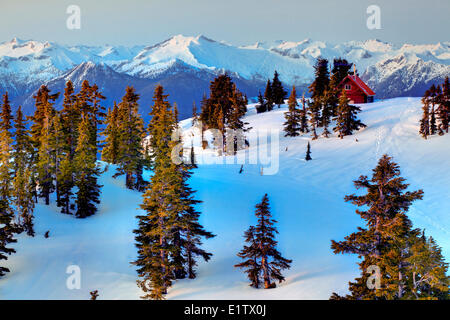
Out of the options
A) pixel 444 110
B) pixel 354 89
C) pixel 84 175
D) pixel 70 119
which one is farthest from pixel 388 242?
pixel 354 89

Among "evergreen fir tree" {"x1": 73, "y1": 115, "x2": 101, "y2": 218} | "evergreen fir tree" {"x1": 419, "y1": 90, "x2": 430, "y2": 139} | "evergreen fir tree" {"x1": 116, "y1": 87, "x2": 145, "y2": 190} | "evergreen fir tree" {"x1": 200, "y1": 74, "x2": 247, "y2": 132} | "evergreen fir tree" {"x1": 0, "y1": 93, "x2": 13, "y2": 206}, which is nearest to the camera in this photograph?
"evergreen fir tree" {"x1": 0, "y1": 93, "x2": 13, "y2": 206}

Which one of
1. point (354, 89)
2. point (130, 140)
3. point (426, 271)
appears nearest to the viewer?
point (426, 271)

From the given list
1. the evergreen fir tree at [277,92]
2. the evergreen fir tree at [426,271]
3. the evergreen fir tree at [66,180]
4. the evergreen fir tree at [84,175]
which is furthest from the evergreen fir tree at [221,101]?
the evergreen fir tree at [426,271]

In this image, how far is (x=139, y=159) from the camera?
4409 cm

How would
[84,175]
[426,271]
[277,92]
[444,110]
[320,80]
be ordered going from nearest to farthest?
[426,271] → [84,175] → [444,110] → [320,80] → [277,92]

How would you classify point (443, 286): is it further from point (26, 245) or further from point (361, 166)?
point (361, 166)

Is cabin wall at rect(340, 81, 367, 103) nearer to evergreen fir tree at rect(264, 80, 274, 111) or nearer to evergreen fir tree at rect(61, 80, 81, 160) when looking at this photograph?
evergreen fir tree at rect(264, 80, 274, 111)

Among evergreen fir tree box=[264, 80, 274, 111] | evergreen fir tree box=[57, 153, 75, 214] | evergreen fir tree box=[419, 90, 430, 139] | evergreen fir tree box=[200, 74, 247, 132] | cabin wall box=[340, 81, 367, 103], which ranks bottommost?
evergreen fir tree box=[57, 153, 75, 214]

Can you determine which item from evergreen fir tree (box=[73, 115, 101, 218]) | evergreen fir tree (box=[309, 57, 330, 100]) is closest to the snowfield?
evergreen fir tree (box=[73, 115, 101, 218])

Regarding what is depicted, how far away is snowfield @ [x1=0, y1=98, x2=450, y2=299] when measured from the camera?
80.8ft

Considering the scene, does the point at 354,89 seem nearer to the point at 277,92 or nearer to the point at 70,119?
the point at 277,92

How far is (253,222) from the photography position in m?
36.6

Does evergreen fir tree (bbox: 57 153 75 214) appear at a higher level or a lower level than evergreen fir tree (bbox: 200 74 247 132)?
lower
